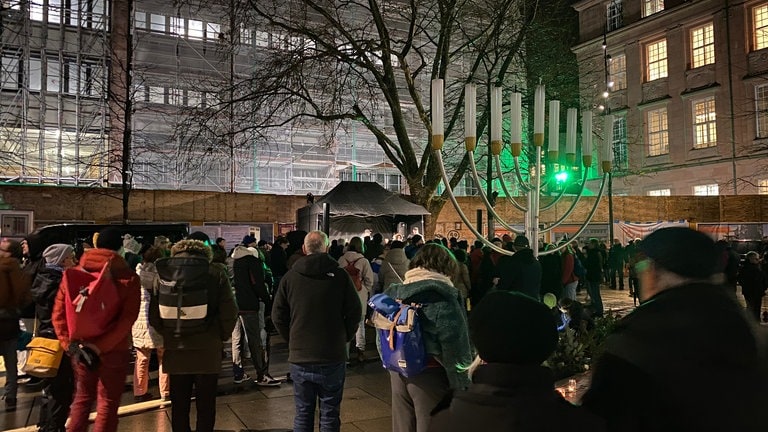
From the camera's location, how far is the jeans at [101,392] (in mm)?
4391

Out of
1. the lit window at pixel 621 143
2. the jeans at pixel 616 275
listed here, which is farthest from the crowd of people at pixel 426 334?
the lit window at pixel 621 143

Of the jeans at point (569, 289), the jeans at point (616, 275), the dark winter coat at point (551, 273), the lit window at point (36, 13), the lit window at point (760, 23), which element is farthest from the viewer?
the lit window at point (760, 23)

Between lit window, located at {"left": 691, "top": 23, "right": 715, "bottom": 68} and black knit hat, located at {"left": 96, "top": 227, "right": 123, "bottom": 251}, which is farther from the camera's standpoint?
lit window, located at {"left": 691, "top": 23, "right": 715, "bottom": 68}

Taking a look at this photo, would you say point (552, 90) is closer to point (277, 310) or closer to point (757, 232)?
point (757, 232)

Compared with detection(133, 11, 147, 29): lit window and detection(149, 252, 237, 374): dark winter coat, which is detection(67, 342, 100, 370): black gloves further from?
detection(133, 11, 147, 29): lit window

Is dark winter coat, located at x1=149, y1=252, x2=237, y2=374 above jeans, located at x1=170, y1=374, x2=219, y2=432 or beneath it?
above

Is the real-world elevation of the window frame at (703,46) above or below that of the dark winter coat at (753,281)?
above

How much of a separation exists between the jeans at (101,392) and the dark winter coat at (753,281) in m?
11.3

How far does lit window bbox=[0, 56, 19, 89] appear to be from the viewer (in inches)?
886

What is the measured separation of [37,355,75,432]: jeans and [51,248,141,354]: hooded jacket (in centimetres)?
67

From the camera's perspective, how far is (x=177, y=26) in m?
23.3

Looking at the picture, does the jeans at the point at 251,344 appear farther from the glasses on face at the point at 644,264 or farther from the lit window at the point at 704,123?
the lit window at the point at 704,123

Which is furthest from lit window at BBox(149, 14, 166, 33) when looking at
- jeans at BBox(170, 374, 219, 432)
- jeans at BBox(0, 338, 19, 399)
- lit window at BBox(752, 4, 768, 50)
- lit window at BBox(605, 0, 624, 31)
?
lit window at BBox(752, 4, 768, 50)

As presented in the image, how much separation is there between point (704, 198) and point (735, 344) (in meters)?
23.4
